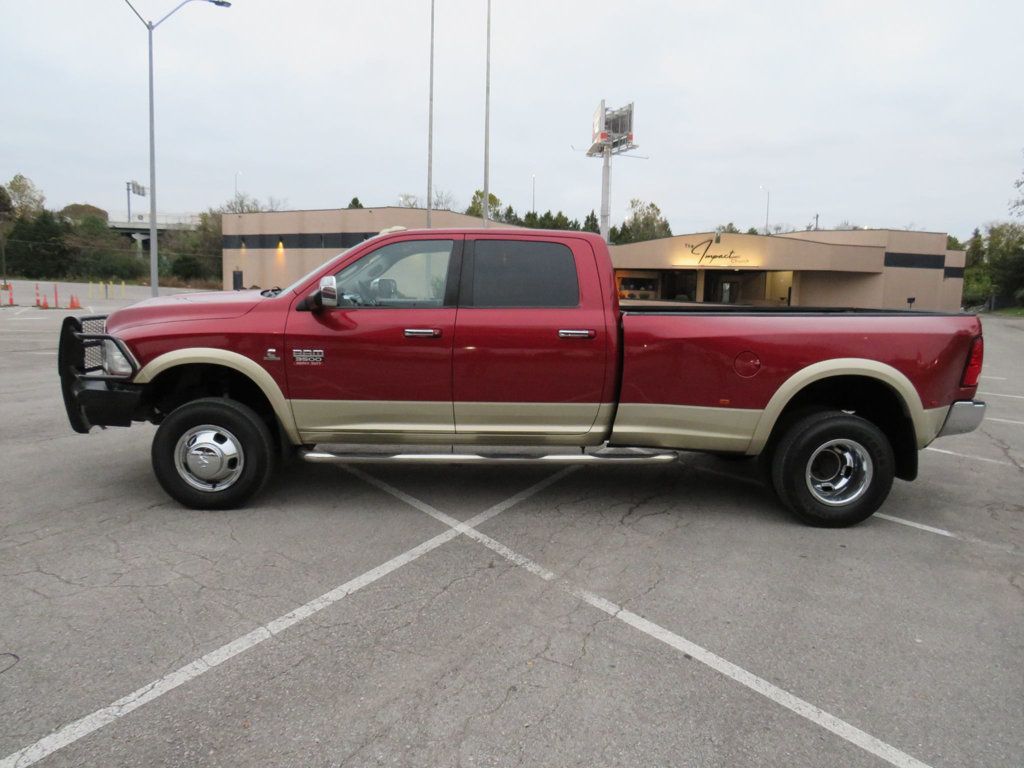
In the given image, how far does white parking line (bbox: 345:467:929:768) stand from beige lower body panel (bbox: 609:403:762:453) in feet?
4.11

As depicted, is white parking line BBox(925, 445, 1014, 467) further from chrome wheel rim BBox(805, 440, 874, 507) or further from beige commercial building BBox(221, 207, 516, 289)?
beige commercial building BBox(221, 207, 516, 289)

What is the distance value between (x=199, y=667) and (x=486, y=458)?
7.25 feet

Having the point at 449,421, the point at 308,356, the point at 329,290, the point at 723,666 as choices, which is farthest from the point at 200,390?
the point at 723,666

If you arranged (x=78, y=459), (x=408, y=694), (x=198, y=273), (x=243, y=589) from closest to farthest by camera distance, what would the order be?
(x=408, y=694) < (x=243, y=589) < (x=78, y=459) < (x=198, y=273)

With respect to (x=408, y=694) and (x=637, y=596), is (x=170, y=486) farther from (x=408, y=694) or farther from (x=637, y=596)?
(x=637, y=596)

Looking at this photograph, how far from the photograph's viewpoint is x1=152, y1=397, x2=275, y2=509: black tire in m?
4.60

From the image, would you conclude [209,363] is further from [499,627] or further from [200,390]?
[499,627]

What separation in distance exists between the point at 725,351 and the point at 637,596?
1837 millimetres

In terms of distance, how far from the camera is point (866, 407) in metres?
5.04

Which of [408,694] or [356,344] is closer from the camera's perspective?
[408,694]

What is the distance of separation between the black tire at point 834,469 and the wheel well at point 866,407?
0.51 feet

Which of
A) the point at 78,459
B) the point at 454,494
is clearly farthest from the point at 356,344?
the point at 78,459

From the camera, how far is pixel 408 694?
8.88ft

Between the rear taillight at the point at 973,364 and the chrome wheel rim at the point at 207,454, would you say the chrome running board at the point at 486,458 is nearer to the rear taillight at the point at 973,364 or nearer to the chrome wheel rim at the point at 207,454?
the chrome wheel rim at the point at 207,454
